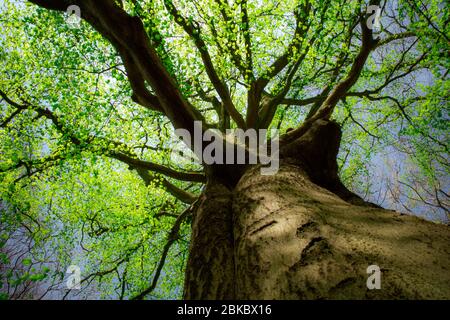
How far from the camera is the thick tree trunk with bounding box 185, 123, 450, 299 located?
1480 mm

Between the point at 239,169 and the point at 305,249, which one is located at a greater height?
the point at 239,169

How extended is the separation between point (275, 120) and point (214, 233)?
32.0 ft

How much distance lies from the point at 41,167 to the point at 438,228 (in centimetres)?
752

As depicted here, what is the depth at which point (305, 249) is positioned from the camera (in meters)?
1.88

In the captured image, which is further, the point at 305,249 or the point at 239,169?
the point at 239,169

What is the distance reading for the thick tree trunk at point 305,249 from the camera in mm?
1480

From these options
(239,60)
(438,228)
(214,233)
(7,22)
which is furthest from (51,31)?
(438,228)

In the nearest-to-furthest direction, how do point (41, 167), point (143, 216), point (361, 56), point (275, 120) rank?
point (361, 56)
point (41, 167)
point (143, 216)
point (275, 120)

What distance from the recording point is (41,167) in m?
6.47

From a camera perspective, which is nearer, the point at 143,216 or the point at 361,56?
the point at 361,56

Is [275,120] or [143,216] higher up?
[275,120]
